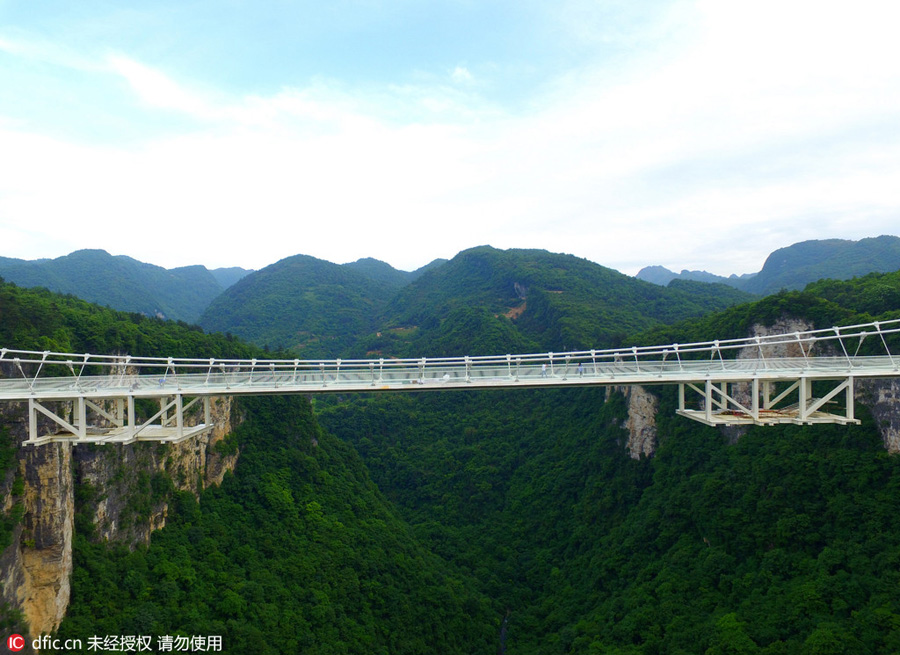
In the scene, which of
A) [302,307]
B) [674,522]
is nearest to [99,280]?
[302,307]

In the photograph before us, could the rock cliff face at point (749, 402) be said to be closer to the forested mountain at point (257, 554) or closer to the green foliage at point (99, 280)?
the forested mountain at point (257, 554)

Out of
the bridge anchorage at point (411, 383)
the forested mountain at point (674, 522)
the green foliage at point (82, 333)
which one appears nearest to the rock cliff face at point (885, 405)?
the forested mountain at point (674, 522)

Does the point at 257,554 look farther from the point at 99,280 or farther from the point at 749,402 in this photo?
the point at 99,280

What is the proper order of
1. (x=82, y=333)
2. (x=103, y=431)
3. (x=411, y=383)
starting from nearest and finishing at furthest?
(x=103, y=431), (x=411, y=383), (x=82, y=333)

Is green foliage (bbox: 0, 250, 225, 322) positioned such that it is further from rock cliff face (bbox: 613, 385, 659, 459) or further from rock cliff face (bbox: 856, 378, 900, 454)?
rock cliff face (bbox: 856, 378, 900, 454)

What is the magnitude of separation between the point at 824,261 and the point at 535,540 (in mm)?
119164

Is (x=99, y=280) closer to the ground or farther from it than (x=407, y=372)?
farther from it

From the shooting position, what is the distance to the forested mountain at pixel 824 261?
339 ft

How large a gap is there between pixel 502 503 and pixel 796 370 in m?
39.6

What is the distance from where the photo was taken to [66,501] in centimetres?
2027

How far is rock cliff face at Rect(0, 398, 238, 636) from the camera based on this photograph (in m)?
18.8

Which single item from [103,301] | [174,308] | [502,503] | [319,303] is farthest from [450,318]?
[174,308]

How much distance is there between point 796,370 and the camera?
1877 cm

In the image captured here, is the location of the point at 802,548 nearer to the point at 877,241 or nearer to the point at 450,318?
the point at 450,318
